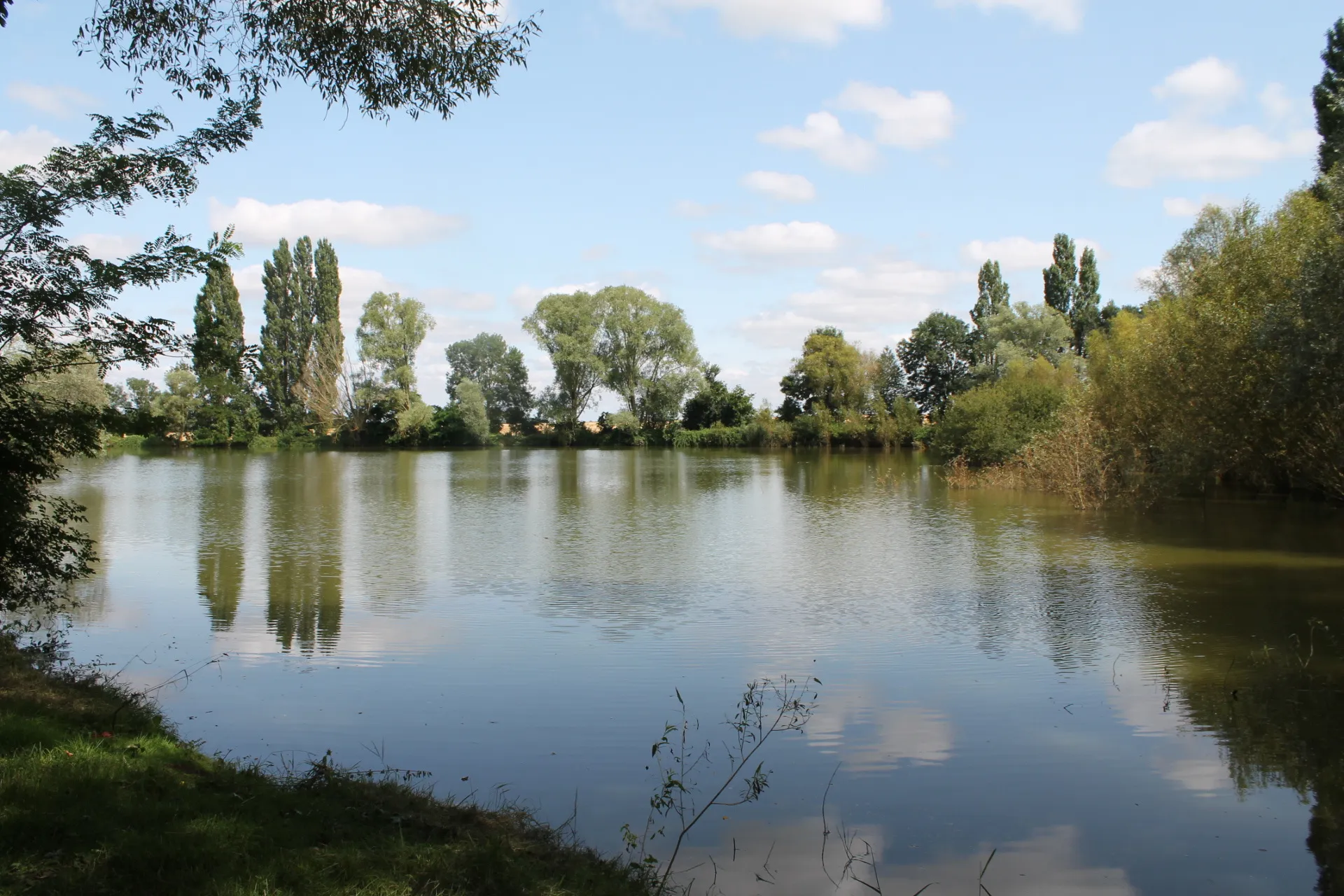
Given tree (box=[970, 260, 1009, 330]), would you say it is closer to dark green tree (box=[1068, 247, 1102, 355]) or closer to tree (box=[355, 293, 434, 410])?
dark green tree (box=[1068, 247, 1102, 355])

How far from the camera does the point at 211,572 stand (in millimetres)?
15156

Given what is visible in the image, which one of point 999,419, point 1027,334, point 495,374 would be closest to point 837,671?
point 999,419

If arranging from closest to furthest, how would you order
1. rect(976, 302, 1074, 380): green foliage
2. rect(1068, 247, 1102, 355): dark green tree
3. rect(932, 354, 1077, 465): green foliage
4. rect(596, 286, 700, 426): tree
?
rect(932, 354, 1077, 465): green foliage < rect(976, 302, 1074, 380): green foliage < rect(1068, 247, 1102, 355): dark green tree < rect(596, 286, 700, 426): tree

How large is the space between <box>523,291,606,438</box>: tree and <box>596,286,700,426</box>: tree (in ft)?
2.63

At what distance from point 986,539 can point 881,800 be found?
46.8ft

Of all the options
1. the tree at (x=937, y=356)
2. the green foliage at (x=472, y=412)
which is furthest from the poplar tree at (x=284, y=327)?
the tree at (x=937, y=356)

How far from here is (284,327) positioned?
65.9m

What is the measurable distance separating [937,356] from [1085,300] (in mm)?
10857

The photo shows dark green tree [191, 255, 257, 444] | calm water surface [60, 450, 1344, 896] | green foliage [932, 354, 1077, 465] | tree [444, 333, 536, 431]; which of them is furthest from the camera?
tree [444, 333, 536, 431]

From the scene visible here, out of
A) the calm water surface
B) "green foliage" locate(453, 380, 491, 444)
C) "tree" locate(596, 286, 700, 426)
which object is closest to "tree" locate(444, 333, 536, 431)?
"green foliage" locate(453, 380, 491, 444)

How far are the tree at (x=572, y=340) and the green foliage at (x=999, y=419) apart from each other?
121 ft

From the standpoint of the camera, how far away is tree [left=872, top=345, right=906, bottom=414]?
67.9 meters

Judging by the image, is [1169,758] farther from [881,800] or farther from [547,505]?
[547,505]

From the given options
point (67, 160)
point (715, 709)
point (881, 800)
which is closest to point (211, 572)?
point (67, 160)
